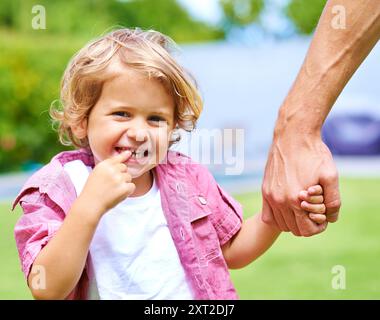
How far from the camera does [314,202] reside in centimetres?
241

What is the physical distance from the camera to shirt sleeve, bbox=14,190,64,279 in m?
2.21

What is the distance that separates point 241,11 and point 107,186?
69.5 feet

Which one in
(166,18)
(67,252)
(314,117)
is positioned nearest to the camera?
(67,252)

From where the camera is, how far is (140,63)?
2395 millimetres

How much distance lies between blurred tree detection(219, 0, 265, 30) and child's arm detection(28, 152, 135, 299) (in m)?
20.9

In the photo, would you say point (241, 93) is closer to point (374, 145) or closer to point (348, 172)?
point (374, 145)

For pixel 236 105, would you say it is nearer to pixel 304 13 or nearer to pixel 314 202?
pixel 304 13

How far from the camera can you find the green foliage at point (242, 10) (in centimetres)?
2256

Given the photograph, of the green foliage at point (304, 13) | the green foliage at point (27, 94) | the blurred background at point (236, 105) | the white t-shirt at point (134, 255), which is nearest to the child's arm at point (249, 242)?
the white t-shirt at point (134, 255)

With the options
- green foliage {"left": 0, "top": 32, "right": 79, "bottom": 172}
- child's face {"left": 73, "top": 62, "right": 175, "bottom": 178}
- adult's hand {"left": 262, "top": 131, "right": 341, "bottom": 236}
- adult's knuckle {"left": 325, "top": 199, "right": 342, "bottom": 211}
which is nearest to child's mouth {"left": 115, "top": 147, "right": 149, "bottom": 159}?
child's face {"left": 73, "top": 62, "right": 175, "bottom": 178}

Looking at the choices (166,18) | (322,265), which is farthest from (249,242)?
(166,18)
